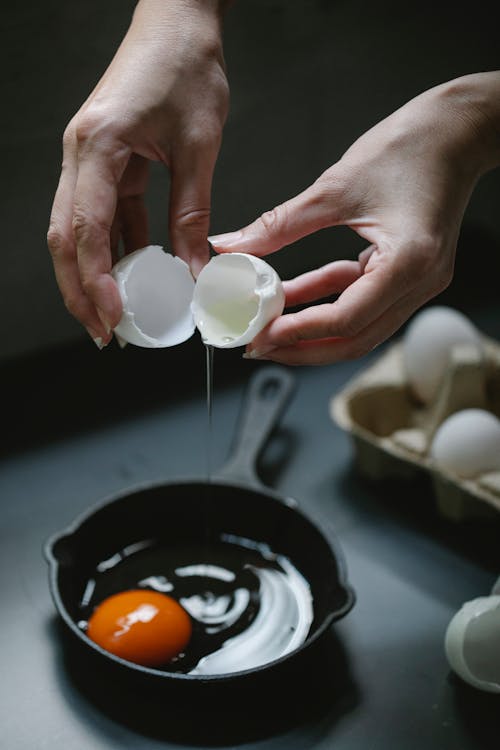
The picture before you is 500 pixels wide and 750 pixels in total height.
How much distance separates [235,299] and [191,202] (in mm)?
153

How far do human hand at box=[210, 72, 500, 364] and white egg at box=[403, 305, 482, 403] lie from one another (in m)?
0.52

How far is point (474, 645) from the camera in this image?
1.16m

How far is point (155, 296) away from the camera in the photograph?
1180 millimetres

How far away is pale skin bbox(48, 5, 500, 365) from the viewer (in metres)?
1.06

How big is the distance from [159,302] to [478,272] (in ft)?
4.02

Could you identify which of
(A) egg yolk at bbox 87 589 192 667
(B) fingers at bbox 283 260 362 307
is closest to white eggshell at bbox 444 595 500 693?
(A) egg yolk at bbox 87 589 192 667

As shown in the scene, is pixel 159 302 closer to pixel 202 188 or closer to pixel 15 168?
pixel 202 188

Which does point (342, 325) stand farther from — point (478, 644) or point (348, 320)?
point (478, 644)

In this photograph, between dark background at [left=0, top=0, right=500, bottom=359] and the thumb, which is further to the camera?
dark background at [left=0, top=0, right=500, bottom=359]

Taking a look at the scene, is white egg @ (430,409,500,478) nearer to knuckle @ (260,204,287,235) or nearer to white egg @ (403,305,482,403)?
white egg @ (403,305,482,403)

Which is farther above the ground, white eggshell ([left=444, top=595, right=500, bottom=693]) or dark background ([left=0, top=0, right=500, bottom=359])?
dark background ([left=0, top=0, right=500, bottom=359])

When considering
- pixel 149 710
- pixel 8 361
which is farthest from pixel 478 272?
pixel 149 710

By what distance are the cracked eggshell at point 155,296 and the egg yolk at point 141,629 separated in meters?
0.37

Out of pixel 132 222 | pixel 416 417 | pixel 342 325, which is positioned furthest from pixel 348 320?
pixel 416 417
